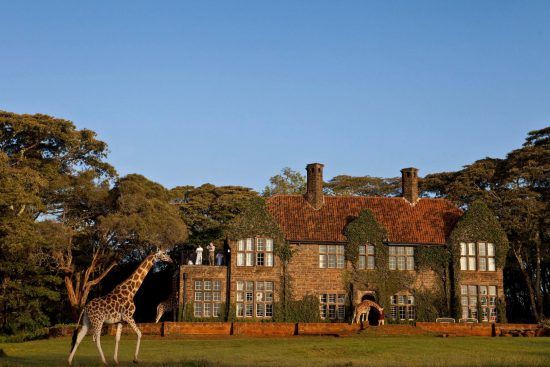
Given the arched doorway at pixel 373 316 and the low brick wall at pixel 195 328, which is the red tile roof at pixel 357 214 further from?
the low brick wall at pixel 195 328

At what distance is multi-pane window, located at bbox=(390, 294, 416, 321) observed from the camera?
4316 centimetres

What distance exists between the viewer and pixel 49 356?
24781 millimetres

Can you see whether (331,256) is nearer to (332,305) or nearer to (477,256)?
(332,305)

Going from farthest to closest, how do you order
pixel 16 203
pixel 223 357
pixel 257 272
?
1. pixel 257 272
2. pixel 16 203
3. pixel 223 357

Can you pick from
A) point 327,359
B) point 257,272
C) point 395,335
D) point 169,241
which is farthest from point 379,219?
point 327,359

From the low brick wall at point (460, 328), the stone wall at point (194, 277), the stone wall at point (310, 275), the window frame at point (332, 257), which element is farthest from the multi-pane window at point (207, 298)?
the low brick wall at point (460, 328)

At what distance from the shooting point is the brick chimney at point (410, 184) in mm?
47156

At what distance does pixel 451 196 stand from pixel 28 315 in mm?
33879

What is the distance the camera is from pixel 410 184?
4766cm

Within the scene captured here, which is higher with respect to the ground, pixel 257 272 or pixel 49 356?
pixel 257 272

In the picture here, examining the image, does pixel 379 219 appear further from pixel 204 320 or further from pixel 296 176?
pixel 296 176

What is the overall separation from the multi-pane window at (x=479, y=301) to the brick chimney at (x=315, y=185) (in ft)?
35.3

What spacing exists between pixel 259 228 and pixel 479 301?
48.6 feet

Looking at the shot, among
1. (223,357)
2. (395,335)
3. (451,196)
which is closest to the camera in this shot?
(223,357)
